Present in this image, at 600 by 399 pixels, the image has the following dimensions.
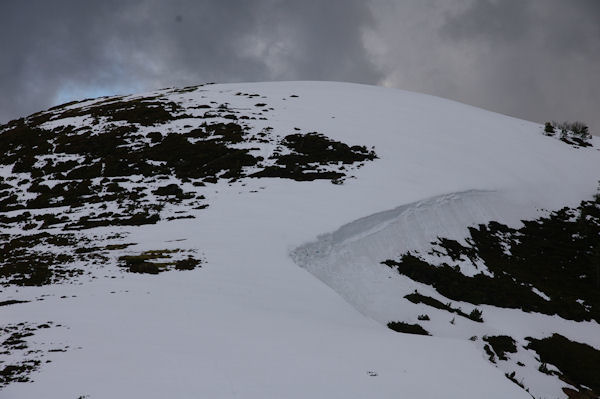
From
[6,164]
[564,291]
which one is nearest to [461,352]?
[564,291]

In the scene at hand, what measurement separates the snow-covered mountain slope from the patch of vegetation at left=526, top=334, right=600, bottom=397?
200mm

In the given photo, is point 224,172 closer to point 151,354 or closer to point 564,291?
point 151,354

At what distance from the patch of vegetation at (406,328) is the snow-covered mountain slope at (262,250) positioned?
18.9 inches

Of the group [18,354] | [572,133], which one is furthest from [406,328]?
[572,133]

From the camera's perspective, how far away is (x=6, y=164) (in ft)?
103

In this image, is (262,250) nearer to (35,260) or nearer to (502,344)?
(35,260)

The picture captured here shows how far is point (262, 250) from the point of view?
16.2 metres

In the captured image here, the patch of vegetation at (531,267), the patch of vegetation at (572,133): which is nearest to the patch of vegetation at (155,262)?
the patch of vegetation at (531,267)

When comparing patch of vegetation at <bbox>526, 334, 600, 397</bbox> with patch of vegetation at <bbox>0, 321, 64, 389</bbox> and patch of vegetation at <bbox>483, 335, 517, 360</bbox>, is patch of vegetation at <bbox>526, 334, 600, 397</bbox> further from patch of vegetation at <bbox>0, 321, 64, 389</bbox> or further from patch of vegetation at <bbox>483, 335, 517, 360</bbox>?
patch of vegetation at <bbox>0, 321, 64, 389</bbox>

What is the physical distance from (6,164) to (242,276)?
29880mm

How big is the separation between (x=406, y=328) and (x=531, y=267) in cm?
1230

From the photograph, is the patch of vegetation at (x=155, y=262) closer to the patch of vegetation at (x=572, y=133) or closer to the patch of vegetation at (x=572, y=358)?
the patch of vegetation at (x=572, y=358)

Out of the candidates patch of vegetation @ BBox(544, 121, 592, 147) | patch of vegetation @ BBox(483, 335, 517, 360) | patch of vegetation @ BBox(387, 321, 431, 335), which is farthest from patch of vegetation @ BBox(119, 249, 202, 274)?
patch of vegetation @ BBox(544, 121, 592, 147)

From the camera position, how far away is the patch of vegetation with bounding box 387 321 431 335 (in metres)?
13.7
